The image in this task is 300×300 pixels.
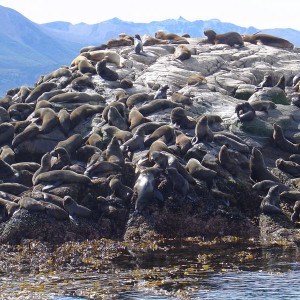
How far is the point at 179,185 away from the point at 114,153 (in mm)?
2234

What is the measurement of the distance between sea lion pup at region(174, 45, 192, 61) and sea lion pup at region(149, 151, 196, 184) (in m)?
12.6

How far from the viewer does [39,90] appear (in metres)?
28.1

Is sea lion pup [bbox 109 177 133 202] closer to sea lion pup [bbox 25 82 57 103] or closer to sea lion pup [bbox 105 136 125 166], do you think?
sea lion pup [bbox 105 136 125 166]

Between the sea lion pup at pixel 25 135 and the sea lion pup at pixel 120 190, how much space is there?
4.63 metres

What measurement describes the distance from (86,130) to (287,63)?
12.4 metres

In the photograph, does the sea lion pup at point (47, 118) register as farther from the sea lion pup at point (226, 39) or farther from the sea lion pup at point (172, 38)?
the sea lion pup at point (226, 39)

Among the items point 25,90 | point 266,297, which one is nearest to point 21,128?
point 25,90

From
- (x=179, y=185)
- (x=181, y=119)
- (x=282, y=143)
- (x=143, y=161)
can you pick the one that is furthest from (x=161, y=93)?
(x=179, y=185)

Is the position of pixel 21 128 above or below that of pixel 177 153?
above

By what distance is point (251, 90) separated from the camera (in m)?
28.4

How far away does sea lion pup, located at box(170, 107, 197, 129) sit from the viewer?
2339cm

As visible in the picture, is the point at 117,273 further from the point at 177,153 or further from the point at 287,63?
the point at 287,63


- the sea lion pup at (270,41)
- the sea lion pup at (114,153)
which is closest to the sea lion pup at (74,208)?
the sea lion pup at (114,153)

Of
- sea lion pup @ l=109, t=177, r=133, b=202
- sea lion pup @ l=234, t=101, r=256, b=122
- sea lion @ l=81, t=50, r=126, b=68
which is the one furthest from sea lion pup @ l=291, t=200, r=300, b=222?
sea lion @ l=81, t=50, r=126, b=68
